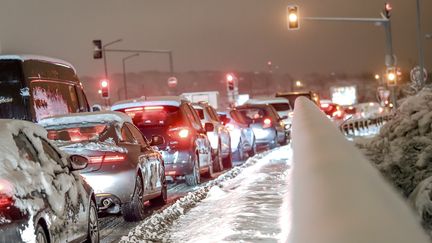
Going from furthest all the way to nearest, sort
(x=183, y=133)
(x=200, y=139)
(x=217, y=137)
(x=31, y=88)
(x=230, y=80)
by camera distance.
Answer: (x=230, y=80)
(x=217, y=137)
(x=200, y=139)
(x=183, y=133)
(x=31, y=88)

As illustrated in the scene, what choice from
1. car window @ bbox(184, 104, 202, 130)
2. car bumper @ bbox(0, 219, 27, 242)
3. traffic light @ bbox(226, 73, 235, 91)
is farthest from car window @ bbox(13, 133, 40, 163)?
traffic light @ bbox(226, 73, 235, 91)

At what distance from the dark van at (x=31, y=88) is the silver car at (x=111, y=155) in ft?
9.85

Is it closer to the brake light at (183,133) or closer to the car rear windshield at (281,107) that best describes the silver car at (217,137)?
the brake light at (183,133)

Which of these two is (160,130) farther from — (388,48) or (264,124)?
(388,48)

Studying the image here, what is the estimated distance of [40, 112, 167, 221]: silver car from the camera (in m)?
10.1

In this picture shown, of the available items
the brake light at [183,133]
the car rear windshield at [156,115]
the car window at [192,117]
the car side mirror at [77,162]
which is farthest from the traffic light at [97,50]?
the car side mirror at [77,162]

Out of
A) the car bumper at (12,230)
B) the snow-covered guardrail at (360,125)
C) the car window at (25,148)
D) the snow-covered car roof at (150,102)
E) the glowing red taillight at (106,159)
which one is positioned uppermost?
the snow-covered car roof at (150,102)

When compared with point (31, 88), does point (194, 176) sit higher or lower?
lower

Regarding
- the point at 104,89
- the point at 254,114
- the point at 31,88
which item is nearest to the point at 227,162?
the point at 254,114

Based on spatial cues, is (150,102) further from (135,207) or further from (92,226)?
(92,226)

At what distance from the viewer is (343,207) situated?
2883mm

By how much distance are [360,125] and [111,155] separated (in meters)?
28.3

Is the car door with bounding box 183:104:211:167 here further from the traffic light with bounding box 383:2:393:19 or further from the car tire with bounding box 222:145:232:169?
the traffic light with bounding box 383:2:393:19

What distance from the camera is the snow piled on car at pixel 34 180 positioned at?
5.88 m
